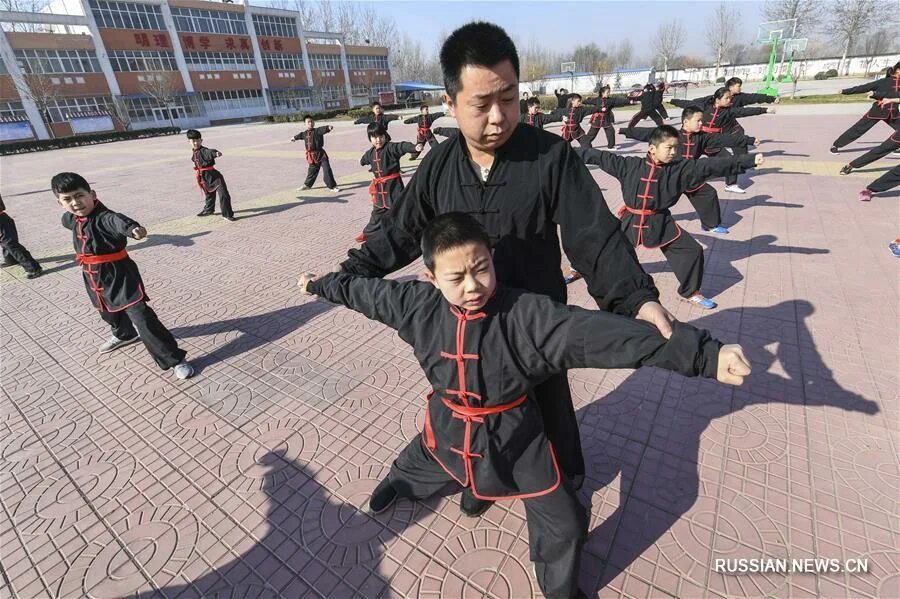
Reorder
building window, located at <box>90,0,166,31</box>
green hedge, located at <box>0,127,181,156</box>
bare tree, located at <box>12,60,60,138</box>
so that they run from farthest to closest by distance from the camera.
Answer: building window, located at <box>90,0,166,31</box> < bare tree, located at <box>12,60,60,138</box> < green hedge, located at <box>0,127,181,156</box>

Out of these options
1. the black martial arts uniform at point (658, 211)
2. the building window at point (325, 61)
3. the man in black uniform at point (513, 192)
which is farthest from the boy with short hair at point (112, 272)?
the building window at point (325, 61)

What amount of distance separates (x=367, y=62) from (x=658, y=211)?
6757 cm

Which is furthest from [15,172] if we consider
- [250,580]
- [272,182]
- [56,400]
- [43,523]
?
[250,580]

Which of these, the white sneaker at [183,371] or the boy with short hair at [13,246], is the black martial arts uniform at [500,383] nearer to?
the white sneaker at [183,371]

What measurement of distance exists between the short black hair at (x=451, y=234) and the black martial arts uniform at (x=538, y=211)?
0.19m

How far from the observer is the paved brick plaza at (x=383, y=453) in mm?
2379

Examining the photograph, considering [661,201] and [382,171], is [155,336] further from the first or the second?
[661,201]

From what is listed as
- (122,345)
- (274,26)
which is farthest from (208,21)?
(122,345)

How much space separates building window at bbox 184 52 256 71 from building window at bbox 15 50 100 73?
7818mm

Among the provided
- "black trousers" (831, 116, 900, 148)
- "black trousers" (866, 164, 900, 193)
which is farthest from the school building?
"black trousers" (866, 164, 900, 193)

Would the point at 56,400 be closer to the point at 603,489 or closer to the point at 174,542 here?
the point at 174,542

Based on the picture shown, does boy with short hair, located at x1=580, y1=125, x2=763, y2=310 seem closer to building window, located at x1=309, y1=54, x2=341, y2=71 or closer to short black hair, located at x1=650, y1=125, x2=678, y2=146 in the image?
short black hair, located at x1=650, y1=125, x2=678, y2=146

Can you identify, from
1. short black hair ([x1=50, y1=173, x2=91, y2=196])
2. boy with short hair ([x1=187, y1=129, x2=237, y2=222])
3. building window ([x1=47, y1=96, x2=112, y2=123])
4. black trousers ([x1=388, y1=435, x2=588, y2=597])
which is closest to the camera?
black trousers ([x1=388, y1=435, x2=588, y2=597])

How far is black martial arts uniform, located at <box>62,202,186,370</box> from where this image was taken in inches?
166
